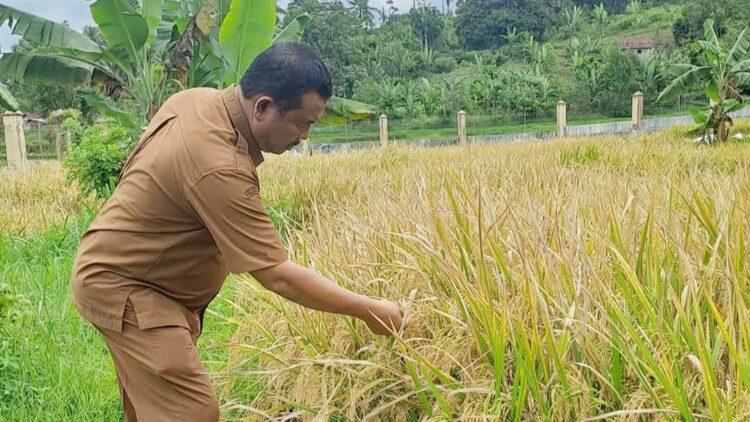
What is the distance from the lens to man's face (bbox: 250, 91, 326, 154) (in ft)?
6.09

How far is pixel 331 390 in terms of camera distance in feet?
7.64

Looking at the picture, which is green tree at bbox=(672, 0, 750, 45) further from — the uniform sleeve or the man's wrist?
the uniform sleeve

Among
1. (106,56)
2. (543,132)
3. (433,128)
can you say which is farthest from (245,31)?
(433,128)

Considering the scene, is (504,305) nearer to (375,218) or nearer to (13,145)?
(375,218)

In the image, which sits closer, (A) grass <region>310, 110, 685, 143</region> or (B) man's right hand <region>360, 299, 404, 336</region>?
(B) man's right hand <region>360, 299, 404, 336</region>

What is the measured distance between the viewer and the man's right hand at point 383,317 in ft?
6.58

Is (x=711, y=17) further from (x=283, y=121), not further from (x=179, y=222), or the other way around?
(x=179, y=222)

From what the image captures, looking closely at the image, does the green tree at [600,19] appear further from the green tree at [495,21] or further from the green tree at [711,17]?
the green tree at [711,17]

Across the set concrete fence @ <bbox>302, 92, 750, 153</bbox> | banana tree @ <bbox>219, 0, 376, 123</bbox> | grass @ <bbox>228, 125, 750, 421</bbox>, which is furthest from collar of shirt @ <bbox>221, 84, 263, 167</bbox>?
concrete fence @ <bbox>302, 92, 750, 153</bbox>

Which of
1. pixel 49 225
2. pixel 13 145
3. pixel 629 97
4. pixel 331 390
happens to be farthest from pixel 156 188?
pixel 629 97

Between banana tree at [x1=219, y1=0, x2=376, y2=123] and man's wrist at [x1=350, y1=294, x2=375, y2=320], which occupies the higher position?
banana tree at [x1=219, y1=0, x2=376, y2=123]

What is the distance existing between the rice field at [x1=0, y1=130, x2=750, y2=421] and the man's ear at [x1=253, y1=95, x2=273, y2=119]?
2.49 feet

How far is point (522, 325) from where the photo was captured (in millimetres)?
1869

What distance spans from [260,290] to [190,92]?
1.38m
